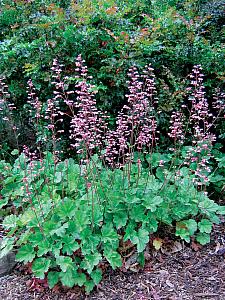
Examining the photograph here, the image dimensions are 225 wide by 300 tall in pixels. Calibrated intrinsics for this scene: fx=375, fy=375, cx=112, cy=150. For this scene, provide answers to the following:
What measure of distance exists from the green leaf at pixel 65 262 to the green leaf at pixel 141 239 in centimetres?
46

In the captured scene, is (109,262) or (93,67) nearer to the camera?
(109,262)

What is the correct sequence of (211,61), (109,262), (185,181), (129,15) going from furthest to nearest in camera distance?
(129,15) → (211,61) → (185,181) → (109,262)

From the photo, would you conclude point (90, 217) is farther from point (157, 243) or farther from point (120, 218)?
point (157, 243)

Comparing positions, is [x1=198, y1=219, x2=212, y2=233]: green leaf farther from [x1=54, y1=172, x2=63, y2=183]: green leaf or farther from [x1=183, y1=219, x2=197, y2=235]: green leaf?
[x1=54, y1=172, x2=63, y2=183]: green leaf

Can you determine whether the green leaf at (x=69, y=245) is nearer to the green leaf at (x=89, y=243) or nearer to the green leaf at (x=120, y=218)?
the green leaf at (x=89, y=243)

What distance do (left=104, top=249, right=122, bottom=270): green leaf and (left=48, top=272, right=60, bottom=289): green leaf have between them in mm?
357

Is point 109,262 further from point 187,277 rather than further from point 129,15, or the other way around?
point 129,15

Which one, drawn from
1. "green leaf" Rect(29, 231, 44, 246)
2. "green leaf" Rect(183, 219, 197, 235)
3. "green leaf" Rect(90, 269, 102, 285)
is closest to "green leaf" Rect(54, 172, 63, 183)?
"green leaf" Rect(29, 231, 44, 246)

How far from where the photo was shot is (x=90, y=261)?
2.50 meters

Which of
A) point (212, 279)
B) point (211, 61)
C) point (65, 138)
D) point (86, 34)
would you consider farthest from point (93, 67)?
point (212, 279)

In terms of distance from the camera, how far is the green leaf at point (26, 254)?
2.52 meters

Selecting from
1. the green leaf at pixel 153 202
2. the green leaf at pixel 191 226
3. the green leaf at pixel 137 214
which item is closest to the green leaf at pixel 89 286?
the green leaf at pixel 137 214

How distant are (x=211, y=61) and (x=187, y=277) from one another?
6.72 ft

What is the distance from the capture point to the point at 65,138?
12.5 ft
